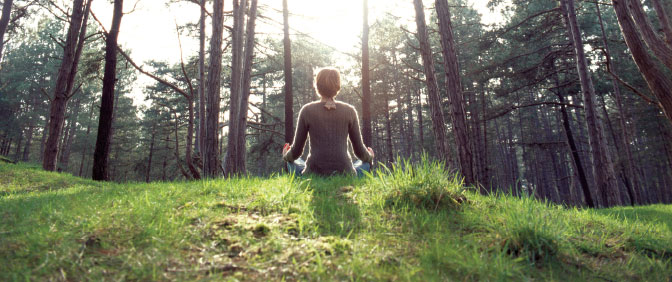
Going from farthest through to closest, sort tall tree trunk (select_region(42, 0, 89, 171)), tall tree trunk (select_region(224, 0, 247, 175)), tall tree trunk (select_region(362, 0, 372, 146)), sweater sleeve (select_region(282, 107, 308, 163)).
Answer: tall tree trunk (select_region(362, 0, 372, 146)), tall tree trunk (select_region(42, 0, 89, 171)), tall tree trunk (select_region(224, 0, 247, 175)), sweater sleeve (select_region(282, 107, 308, 163))

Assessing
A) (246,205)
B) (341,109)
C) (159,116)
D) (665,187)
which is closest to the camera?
(246,205)

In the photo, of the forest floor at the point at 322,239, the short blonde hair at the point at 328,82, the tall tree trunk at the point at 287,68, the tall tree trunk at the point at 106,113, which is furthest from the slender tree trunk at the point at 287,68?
the forest floor at the point at 322,239

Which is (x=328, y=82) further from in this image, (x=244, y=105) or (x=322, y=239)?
(x=244, y=105)

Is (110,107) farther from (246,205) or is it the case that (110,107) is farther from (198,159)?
(246,205)

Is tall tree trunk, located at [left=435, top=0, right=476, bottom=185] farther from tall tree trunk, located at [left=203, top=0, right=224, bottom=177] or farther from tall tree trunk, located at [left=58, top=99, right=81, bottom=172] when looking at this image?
tall tree trunk, located at [left=58, top=99, right=81, bottom=172]

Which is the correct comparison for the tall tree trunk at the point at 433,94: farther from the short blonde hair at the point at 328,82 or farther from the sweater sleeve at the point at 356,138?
the short blonde hair at the point at 328,82

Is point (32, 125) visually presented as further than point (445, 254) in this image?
Yes

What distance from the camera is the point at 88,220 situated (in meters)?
2.36

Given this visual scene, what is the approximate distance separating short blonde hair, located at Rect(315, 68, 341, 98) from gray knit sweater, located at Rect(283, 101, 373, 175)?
17 cm

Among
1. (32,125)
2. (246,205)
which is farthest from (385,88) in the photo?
(32,125)

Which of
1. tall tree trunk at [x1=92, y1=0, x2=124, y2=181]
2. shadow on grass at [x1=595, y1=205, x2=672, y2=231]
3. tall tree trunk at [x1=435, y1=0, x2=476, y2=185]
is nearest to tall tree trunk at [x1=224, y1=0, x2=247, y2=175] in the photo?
tall tree trunk at [x1=92, y1=0, x2=124, y2=181]

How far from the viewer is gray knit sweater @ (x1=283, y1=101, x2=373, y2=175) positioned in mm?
4520

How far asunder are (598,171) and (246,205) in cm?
1226

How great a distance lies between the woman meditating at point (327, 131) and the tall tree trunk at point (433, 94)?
3.12 m
